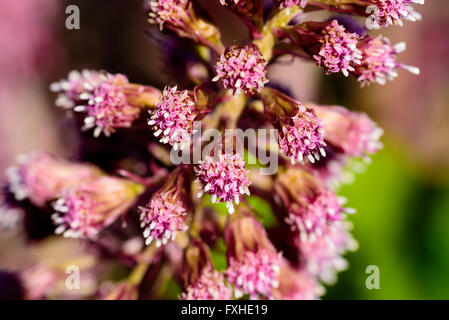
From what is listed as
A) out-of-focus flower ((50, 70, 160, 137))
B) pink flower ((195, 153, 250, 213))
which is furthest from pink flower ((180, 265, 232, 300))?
out-of-focus flower ((50, 70, 160, 137))

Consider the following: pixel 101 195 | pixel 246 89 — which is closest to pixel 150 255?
pixel 101 195

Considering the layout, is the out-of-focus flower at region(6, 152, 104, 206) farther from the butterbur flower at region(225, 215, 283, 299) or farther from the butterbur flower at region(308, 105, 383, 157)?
the butterbur flower at region(308, 105, 383, 157)

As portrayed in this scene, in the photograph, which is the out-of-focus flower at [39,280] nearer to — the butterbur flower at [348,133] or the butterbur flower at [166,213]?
the butterbur flower at [166,213]

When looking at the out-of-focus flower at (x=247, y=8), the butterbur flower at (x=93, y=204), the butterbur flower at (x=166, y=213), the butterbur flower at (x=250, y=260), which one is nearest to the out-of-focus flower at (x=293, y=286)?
the butterbur flower at (x=250, y=260)

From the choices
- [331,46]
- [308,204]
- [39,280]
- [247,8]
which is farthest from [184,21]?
[39,280]

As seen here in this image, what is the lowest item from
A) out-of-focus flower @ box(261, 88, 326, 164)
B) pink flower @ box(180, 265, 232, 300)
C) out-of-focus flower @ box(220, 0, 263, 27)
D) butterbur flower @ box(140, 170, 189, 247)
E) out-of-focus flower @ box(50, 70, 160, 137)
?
pink flower @ box(180, 265, 232, 300)

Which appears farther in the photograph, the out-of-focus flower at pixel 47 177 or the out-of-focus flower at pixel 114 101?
the out-of-focus flower at pixel 47 177
